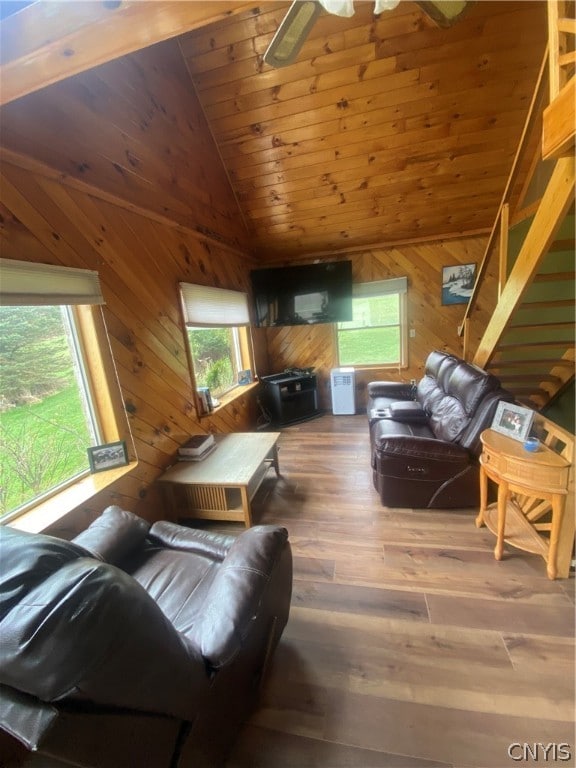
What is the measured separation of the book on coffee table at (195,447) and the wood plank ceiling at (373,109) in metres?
2.78

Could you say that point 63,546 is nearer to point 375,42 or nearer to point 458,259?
point 375,42

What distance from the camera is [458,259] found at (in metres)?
4.12

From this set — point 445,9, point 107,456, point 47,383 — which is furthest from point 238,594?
point 445,9

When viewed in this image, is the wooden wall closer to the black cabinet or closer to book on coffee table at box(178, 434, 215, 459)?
book on coffee table at box(178, 434, 215, 459)

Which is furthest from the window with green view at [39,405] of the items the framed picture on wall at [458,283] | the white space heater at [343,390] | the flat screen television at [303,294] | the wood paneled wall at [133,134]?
the framed picture on wall at [458,283]

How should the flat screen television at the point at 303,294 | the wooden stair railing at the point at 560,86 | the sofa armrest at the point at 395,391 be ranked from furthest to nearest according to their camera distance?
1. the flat screen television at the point at 303,294
2. the sofa armrest at the point at 395,391
3. the wooden stair railing at the point at 560,86

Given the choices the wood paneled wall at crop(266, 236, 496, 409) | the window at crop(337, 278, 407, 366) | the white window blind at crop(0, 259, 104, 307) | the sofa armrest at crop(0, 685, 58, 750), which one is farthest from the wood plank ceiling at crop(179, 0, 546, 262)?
the sofa armrest at crop(0, 685, 58, 750)

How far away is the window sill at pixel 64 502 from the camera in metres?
1.53

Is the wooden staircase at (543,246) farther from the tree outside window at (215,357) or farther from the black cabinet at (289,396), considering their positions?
the tree outside window at (215,357)

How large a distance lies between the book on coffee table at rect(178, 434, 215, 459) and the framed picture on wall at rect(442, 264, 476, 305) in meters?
3.68

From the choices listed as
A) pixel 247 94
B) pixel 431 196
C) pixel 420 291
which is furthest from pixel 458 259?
pixel 247 94

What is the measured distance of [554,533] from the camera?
5.39ft

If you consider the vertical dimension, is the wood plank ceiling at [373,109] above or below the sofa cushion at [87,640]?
above

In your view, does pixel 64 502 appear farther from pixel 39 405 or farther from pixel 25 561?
pixel 25 561
